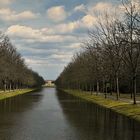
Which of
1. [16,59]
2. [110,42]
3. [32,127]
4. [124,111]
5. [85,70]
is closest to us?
[32,127]

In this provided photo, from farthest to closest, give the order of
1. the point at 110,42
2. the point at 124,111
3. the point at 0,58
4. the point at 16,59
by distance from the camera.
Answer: the point at 16,59 → the point at 0,58 → the point at 110,42 → the point at 124,111

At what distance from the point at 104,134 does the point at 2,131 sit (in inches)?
256

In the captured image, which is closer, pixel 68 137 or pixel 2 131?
pixel 68 137

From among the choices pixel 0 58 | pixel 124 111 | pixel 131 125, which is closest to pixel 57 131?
pixel 131 125

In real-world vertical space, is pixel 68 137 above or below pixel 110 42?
below

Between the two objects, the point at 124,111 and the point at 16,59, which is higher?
the point at 16,59

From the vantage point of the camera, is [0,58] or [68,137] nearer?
[68,137]

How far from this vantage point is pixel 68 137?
2191 centimetres

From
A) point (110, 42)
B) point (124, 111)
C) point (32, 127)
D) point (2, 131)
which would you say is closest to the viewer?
point (2, 131)

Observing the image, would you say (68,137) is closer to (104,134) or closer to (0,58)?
(104,134)

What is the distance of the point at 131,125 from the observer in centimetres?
2864

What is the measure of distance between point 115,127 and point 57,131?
15.6 ft

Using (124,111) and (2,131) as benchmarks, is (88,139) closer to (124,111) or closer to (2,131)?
(2,131)

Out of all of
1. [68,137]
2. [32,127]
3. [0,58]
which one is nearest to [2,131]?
[32,127]
